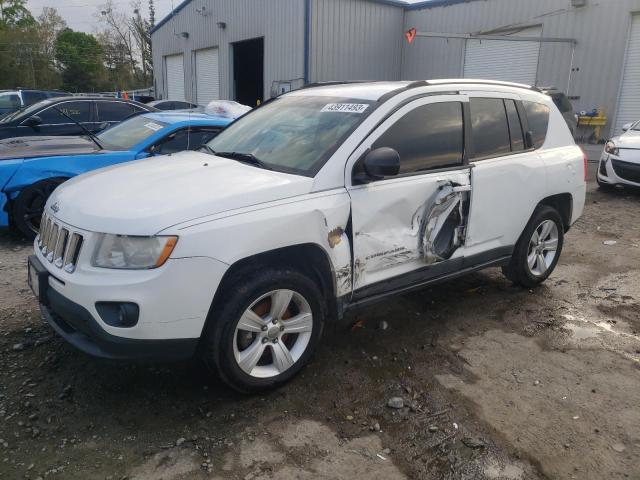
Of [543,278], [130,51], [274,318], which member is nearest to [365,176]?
[274,318]

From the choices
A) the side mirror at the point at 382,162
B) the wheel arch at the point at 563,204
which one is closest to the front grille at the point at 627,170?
the wheel arch at the point at 563,204

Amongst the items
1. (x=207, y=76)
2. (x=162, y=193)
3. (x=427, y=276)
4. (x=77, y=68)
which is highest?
(x=77, y=68)

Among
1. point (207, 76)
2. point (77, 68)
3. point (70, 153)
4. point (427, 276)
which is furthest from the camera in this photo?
point (77, 68)

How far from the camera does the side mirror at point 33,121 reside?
8295mm

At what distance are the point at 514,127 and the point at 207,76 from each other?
830 inches

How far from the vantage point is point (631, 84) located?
14.6 meters

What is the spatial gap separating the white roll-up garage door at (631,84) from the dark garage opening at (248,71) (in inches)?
509

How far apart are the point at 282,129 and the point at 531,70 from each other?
50.3 ft

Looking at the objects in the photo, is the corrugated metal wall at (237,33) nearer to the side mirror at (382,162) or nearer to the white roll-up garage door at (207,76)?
the white roll-up garage door at (207,76)

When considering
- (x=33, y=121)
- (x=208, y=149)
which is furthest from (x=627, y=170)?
(x=33, y=121)

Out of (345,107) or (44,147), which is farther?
(44,147)

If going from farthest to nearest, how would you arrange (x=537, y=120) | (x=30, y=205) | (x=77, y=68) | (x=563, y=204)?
(x=77, y=68), (x=30, y=205), (x=563, y=204), (x=537, y=120)

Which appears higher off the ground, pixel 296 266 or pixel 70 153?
pixel 70 153

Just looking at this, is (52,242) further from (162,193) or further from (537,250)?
(537,250)
